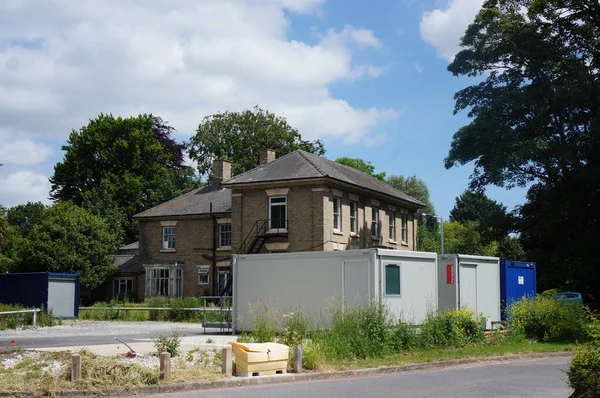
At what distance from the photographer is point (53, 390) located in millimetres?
12312

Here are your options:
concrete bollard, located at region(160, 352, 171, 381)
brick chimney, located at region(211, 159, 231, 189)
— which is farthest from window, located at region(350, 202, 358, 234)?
concrete bollard, located at region(160, 352, 171, 381)

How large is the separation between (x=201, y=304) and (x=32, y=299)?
903cm

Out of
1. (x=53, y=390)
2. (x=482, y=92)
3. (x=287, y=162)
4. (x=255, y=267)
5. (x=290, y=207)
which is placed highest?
(x=482, y=92)

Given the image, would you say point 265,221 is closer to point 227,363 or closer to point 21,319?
point 21,319

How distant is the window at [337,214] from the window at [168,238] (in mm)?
14530

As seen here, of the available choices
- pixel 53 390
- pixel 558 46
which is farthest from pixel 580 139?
pixel 53 390

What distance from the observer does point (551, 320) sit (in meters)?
23.2

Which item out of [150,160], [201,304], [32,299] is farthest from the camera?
[150,160]

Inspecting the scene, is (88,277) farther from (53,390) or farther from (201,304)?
(53,390)

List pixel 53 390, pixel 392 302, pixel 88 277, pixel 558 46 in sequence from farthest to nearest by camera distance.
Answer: pixel 88 277, pixel 558 46, pixel 392 302, pixel 53 390

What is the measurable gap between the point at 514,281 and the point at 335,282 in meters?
8.33

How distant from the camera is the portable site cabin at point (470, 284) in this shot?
24.0m

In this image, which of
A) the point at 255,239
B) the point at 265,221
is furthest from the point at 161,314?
the point at 265,221

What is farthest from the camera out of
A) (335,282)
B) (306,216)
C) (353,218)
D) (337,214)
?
(353,218)
